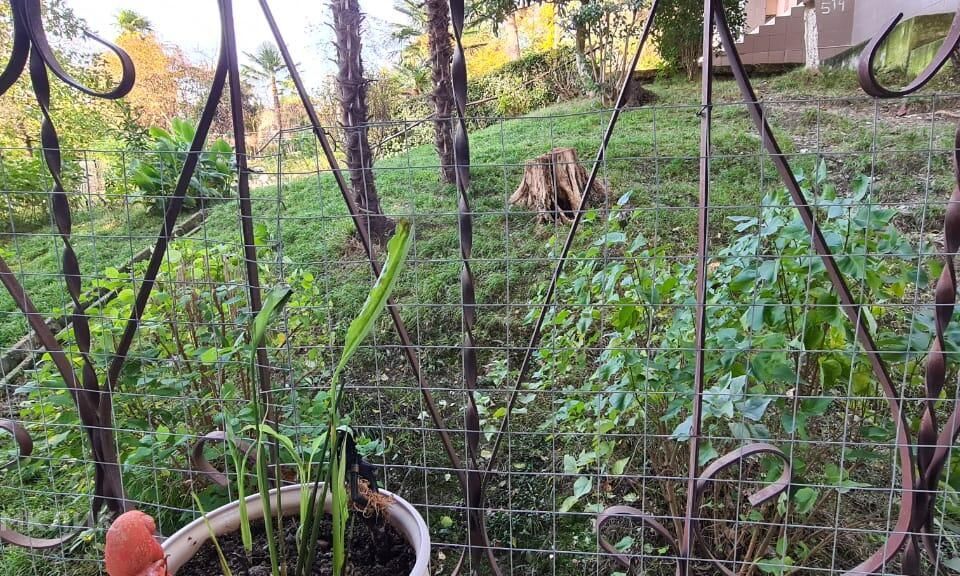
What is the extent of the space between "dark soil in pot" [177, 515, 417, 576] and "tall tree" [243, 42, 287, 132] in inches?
470

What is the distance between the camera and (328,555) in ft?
3.08

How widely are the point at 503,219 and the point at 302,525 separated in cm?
286

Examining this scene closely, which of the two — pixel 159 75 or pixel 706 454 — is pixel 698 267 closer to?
pixel 706 454

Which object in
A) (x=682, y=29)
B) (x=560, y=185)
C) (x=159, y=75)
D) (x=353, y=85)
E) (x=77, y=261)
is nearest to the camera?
(x=77, y=261)

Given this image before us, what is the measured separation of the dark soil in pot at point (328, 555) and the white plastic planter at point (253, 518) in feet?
0.04

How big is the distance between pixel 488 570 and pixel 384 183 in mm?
3421

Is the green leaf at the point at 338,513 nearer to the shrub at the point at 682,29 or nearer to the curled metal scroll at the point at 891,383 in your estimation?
the curled metal scroll at the point at 891,383

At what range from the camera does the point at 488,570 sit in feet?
4.90

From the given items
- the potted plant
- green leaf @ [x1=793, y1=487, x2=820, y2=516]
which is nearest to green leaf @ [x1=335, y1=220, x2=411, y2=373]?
the potted plant

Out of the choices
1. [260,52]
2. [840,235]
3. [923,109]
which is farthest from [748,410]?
[260,52]

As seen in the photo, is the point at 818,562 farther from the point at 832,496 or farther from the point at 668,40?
the point at 668,40

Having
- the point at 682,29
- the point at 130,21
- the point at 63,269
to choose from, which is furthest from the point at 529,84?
the point at 63,269

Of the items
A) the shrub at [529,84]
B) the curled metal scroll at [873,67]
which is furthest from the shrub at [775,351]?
the shrub at [529,84]

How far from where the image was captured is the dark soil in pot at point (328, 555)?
89 cm
